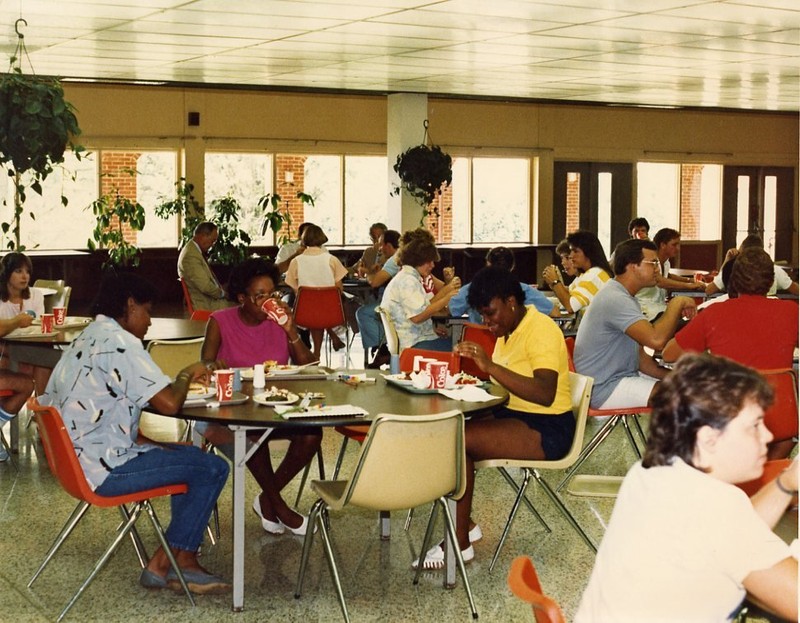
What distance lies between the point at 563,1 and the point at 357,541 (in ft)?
12.1

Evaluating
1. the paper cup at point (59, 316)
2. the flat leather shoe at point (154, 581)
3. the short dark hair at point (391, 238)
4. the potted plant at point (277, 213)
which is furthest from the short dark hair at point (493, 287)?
the potted plant at point (277, 213)

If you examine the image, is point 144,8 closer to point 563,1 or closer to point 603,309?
point 563,1

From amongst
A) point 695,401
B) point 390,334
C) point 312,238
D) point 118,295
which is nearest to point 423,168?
point 312,238

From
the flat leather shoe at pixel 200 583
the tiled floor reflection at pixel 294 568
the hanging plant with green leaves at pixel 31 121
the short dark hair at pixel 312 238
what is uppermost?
the hanging plant with green leaves at pixel 31 121

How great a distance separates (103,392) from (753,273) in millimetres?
2760

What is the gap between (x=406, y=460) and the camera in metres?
3.98

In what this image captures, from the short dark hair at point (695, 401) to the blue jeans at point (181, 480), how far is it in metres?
2.42

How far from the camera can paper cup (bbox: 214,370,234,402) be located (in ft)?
14.3

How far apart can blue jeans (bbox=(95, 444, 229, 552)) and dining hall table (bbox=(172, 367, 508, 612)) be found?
13 centimetres

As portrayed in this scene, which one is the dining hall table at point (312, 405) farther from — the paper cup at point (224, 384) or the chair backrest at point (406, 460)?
the chair backrest at point (406, 460)

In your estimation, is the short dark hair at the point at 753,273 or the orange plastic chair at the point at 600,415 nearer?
the short dark hair at the point at 753,273

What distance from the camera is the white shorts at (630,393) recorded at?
5504 millimetres

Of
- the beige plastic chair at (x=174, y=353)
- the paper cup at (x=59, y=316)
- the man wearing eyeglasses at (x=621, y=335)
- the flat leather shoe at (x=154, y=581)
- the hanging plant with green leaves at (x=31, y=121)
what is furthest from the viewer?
the paper cup at (x=59, y=316)

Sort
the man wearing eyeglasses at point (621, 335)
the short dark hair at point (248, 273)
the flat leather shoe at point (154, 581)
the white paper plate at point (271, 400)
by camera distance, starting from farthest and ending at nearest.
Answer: the man wearing eyeglasses at point (621, 335) < the short dark hair at point (248, 273) < the flat leather shoe at point (154, 581) < the white paper plate at point (271, 400)
